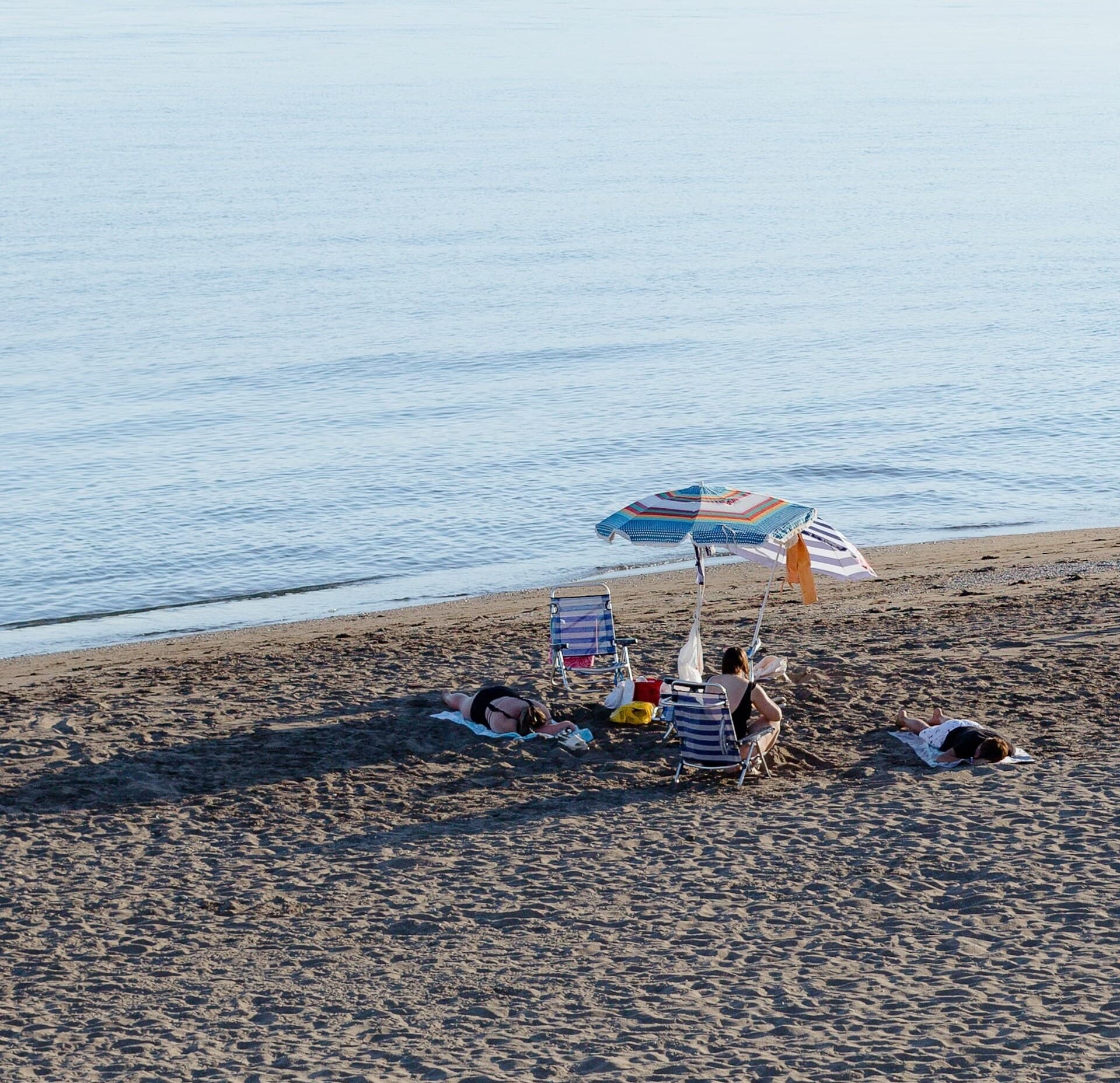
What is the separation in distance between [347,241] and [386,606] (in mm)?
33108

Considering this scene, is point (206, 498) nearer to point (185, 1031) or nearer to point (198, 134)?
point (185, 1031)

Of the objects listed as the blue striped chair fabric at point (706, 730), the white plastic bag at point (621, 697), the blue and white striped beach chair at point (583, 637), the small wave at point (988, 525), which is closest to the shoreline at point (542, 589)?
the small wave at point (988, 525)

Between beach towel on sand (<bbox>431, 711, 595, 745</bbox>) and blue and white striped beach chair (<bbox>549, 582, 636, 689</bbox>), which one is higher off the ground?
blue and white striped beach chair (<bbox>549, 582, 636, 689</bbox>)

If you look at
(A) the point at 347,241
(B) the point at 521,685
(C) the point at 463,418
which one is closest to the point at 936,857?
(B) the point at 521,685

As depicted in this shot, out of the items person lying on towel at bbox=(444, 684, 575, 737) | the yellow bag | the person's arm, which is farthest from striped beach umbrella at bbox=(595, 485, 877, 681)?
person lying on towel at bbox=(444, 684, 575, 737)

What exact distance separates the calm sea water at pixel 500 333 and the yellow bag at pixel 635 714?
8.17 metres

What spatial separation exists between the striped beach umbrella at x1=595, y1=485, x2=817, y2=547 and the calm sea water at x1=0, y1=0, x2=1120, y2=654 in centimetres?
839

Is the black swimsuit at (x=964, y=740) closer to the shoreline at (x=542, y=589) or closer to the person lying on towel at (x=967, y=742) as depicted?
the person lying on towel at (x=967, y=742)

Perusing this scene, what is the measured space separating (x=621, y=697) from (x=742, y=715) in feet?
3.82

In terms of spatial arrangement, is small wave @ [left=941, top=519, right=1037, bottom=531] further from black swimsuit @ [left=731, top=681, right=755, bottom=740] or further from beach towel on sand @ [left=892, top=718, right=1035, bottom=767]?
black swimsuit @ [left=731, top=681, right=755, bottom=740]

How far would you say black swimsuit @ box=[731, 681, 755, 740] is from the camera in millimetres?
9812

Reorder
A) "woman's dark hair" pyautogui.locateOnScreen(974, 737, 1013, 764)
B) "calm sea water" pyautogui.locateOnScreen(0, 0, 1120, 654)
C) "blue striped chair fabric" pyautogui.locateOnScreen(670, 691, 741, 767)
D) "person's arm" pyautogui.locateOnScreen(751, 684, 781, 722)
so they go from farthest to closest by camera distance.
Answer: "calm sea water" pyautogui.locateOnScreen(0, 0, 1120, 654), "person's arm" pyautogui.locateOnScreen(751, 684, 781, 722), "woman's dark hair" pyautogui.locateOnScreen(974, 737, 1013, 764), "blue striped chair fabric" pyautogui.locateOnScreen(670, 691, 741, 767)

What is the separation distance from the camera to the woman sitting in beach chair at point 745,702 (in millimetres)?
9820

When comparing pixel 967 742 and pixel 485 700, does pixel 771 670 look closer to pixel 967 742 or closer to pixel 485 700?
pixel 967 742
